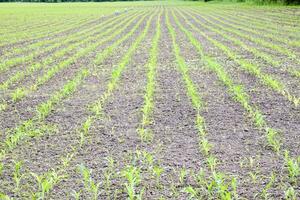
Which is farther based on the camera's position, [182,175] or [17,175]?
[17,175]

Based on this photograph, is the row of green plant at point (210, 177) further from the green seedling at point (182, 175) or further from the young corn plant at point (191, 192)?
the green seedling at point (182, 175)

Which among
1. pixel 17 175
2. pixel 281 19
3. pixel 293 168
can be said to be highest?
pixel 281 19

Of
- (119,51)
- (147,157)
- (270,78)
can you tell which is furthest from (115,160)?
(119,51)

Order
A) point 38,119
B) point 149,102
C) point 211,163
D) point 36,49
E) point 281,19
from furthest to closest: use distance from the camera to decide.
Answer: point 281,19, point 36,49, point 149,102, point 38,119, point 211,163

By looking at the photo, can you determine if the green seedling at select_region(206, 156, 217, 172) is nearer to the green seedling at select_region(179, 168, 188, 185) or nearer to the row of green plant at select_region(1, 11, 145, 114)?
the green seedling at select_region(179, 168, 188, 185)

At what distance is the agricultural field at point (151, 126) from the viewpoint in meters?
4.62

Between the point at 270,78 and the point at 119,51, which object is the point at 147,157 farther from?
the point at 119,51

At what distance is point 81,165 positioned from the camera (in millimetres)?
4953

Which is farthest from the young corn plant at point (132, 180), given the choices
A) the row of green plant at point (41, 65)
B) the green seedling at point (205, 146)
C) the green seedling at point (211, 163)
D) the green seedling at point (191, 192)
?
the row of green plant at point (41, 65)

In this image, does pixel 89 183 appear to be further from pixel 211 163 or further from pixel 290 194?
pixel 290 194

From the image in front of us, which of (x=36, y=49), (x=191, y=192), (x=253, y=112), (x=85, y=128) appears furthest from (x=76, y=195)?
(x=36, y=49)

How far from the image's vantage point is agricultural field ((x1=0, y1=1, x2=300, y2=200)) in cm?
462

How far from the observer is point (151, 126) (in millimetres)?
6590

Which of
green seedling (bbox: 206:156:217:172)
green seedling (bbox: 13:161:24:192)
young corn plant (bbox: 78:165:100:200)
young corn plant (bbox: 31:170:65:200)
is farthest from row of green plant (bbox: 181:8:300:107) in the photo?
green seedling (bbox: 13:161:24:192)
